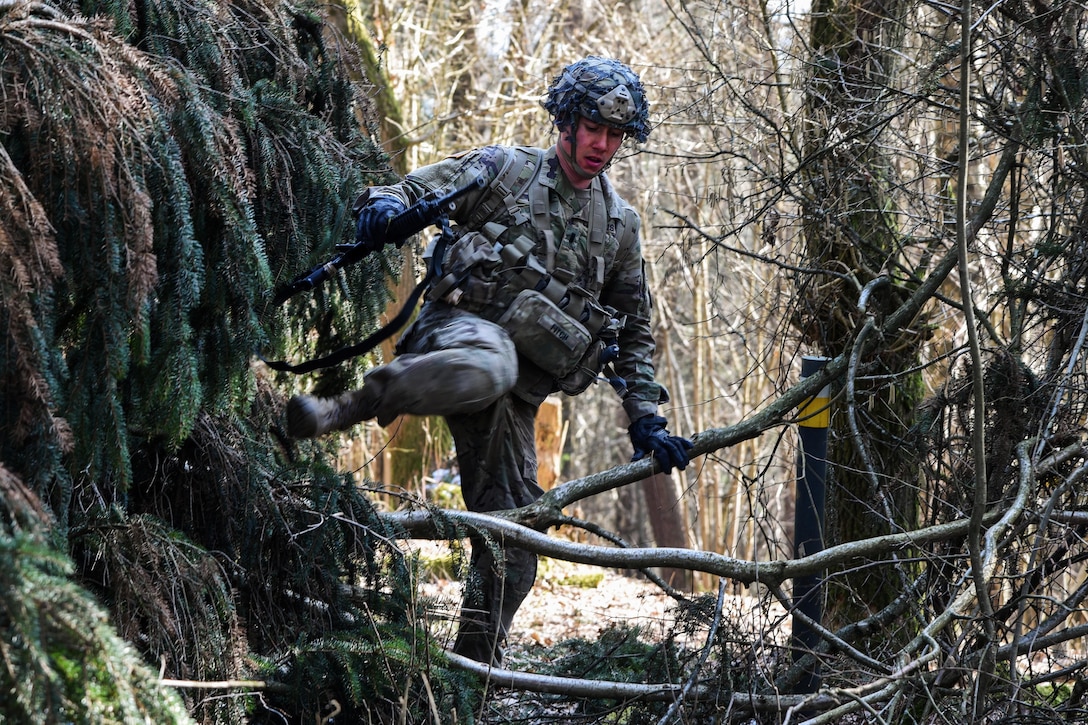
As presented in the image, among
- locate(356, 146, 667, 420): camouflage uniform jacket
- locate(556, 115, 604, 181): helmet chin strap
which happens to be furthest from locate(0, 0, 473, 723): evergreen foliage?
locate(556, 115, 604, 181): helmet chin strap

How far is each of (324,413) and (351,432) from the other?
164 cm

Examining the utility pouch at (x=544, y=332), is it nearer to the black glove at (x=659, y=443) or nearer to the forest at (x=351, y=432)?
the black glove at (x=659, y=443)

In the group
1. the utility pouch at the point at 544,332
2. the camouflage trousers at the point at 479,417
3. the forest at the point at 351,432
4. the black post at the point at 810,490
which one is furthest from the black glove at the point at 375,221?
the black post at the point at 810,490

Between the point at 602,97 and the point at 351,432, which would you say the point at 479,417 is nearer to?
the point at 351,432

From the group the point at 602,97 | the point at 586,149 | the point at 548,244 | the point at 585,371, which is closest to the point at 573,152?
the point at 586,149

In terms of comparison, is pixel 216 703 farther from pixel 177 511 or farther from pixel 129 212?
pixel 129 212

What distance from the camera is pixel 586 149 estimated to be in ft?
13.9

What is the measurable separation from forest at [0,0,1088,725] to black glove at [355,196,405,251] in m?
0.26

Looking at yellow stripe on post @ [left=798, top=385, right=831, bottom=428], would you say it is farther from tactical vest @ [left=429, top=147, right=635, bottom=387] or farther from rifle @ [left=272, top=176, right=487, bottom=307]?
rifle @ [left=272, top=176, right=487, bottom=307]

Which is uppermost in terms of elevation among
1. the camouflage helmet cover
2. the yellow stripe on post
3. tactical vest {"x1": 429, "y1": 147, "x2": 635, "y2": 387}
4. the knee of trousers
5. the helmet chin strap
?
the camouflage helmet cover

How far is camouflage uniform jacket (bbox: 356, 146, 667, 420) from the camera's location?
13.3 ft

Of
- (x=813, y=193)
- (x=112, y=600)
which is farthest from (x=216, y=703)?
(x=813, y=193)

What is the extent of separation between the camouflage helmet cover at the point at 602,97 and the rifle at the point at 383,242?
70cm

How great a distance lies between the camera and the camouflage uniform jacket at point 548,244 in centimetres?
405
